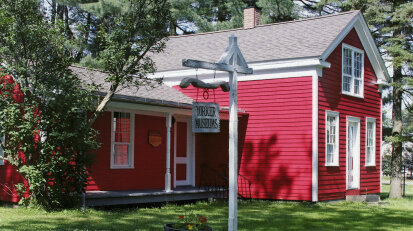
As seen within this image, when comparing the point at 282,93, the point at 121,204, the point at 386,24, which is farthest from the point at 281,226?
the point at 386,24

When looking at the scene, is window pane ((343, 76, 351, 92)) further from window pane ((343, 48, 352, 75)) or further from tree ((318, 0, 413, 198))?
tree ((318, 0, 413, 198))

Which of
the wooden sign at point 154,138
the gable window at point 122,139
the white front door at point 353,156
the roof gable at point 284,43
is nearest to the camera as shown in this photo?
the gable window at point 122,139

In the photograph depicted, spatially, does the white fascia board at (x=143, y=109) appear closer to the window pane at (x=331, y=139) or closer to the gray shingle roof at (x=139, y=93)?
the gray shingle roof at (x=139, y=93)

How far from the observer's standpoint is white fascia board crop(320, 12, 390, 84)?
1775 cm

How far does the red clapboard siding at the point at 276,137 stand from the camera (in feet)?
54.6

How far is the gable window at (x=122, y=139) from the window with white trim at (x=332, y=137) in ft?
20.4

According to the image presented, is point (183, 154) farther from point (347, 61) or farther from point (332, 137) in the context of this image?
point (347, 61)

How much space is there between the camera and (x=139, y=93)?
15.6 meters

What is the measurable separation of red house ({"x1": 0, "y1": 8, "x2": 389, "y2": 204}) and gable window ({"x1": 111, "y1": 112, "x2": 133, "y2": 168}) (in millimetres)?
29

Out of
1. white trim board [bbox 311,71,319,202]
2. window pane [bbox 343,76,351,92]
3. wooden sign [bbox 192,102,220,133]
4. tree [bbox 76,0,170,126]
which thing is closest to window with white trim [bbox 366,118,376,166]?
window pane [bbox 343,76,351,92]

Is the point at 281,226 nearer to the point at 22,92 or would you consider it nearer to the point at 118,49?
the point at 118,49

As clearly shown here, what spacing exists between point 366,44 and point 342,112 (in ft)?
10.8

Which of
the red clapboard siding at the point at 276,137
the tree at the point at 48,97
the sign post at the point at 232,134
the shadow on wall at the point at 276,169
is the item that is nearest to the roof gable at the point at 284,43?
the red clapboard siding at the point at 276,137

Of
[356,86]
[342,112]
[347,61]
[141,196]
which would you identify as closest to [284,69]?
[342,112]
